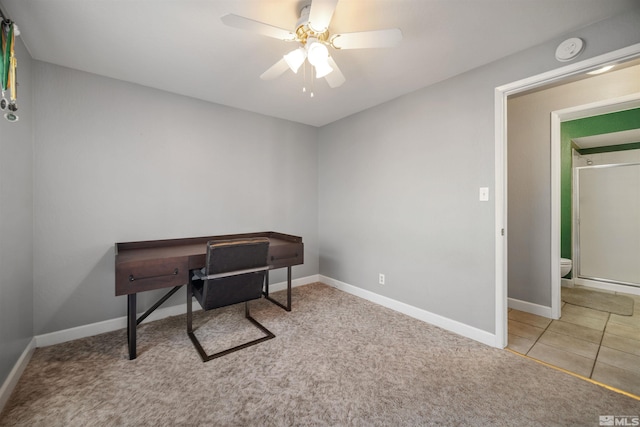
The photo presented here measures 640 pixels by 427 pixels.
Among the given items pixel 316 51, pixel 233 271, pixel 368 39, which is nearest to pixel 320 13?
pixel 316 51

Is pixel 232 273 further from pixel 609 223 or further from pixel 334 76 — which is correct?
pixel 609 223

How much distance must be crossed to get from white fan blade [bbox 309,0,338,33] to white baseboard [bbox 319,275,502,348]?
255cm

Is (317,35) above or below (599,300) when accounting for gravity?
above

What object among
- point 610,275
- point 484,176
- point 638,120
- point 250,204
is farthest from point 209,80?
point 610,275

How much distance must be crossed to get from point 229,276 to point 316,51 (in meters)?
1.71

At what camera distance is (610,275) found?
3.47 meters

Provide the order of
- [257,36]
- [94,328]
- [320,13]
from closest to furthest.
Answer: [320,13], [257,36], [94,328]

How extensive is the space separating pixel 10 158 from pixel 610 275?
6.36m

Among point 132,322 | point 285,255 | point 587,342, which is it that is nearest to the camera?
point 132,322

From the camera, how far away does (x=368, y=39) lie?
148 centimetres

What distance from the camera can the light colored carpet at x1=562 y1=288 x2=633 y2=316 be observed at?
9.14 ft

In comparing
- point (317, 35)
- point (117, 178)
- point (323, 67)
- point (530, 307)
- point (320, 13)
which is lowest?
point (530, 307)

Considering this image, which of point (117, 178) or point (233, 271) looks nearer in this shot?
point (233, 271)

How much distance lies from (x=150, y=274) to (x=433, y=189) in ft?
8.35
